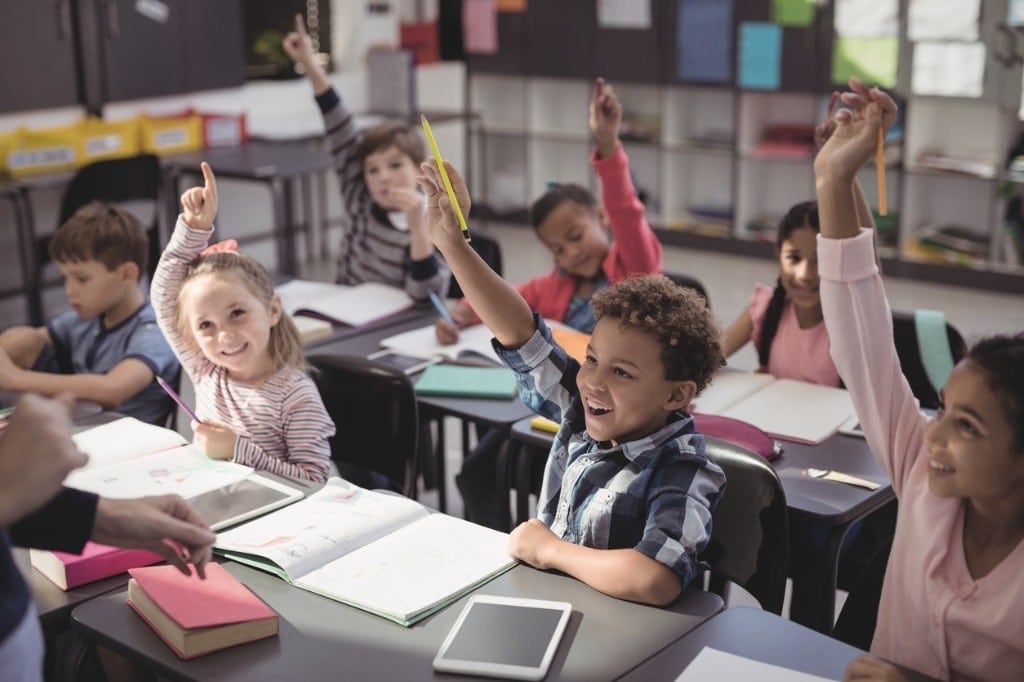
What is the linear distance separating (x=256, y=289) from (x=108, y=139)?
3.38 meters

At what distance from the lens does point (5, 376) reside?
268 cm

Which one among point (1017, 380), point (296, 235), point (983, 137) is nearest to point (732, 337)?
point (1017, 380)

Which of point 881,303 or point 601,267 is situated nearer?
point 881,303

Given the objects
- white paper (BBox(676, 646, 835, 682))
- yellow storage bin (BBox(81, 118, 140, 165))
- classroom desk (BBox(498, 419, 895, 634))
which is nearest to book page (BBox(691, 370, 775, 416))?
classroom desk (BBox(498, 419, 895, 634))

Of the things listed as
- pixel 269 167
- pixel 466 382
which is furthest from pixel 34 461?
pixel 269 167

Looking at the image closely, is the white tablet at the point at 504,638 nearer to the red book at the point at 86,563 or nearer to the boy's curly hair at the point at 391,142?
the red book at the point at 86,563

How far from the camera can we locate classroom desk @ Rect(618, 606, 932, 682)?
4.91ft

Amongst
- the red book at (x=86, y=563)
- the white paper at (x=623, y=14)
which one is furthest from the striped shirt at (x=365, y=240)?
the white paper at (x=623, y=14)

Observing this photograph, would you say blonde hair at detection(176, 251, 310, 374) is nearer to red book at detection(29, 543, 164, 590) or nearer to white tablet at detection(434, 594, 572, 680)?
red book at detection(29, 543, 164, 590)

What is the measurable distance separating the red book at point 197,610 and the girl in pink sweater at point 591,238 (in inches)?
57.4

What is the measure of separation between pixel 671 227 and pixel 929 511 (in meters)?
5.50

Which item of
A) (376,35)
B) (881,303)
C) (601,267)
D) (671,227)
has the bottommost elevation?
(671,227)

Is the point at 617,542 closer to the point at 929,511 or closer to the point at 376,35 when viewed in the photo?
the point at 929,511

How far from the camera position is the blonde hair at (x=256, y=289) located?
2.39 meters
